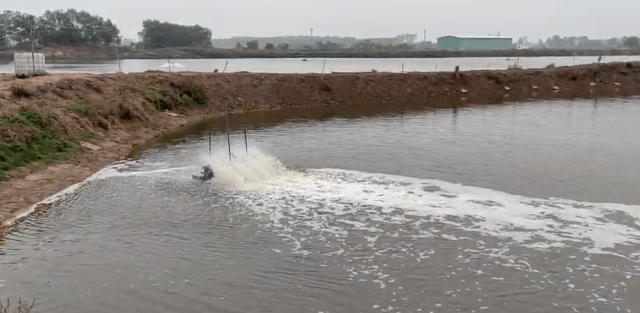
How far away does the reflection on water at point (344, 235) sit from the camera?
8.86m

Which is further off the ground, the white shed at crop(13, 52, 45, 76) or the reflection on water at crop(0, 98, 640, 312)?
the white shed at crop(13, 52, 45, 76)

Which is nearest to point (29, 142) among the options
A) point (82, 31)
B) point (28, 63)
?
point (28, 63)

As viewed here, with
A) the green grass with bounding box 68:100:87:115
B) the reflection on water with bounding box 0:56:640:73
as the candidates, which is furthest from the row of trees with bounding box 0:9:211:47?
the green grass with bounding box 68:100:87:115

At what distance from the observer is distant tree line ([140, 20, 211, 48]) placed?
11919 cm

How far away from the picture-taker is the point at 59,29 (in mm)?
109375

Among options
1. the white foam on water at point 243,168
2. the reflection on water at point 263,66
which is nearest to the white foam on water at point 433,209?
the white foam on water at point 243,168

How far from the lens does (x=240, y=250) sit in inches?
425

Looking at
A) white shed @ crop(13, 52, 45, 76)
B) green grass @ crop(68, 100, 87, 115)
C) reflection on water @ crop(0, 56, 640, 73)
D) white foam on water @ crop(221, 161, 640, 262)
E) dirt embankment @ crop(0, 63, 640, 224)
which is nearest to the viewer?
white foam on water @ crop(221, 161, 640, 262)

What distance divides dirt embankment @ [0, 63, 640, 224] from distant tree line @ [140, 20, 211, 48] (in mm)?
85876

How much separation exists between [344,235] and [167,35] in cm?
11610

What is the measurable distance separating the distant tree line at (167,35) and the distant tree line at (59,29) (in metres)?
7.76

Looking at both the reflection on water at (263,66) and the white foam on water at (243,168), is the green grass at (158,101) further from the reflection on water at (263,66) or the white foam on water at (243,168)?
the reflection on water at (263,66)

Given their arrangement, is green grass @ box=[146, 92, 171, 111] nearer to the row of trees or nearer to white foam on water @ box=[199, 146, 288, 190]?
white foam on water @ box=[199, 146, 288, 190]

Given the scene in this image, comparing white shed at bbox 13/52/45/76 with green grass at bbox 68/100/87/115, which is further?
white shed at bbox 13/52/45/76
